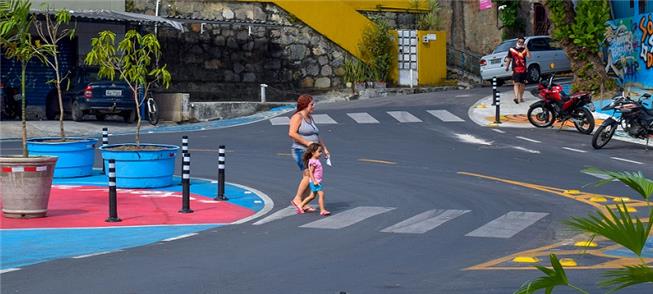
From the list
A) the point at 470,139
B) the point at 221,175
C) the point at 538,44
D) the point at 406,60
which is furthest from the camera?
the point at 406,60

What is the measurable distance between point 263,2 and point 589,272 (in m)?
29.8

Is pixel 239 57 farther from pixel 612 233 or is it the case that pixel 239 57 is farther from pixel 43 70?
pixel 612 233

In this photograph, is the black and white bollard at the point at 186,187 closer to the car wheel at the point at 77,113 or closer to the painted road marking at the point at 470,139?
the painted road marking at the point at 470,139

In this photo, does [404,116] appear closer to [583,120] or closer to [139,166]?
[583,120]

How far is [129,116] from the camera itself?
3250 cm

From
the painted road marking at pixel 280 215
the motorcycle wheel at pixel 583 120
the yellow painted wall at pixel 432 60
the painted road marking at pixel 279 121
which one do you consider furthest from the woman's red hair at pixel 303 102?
the yellow painted wall at pixel 432 60

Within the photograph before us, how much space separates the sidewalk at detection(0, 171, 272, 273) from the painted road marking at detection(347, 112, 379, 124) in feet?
35.8

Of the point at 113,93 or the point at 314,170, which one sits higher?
the point at 113,93

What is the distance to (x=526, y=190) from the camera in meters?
17.5

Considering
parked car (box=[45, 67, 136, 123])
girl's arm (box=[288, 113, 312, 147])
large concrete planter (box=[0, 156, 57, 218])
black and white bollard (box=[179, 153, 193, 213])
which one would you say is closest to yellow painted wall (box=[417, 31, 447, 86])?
parked car (box=[45, 67, 136, 123])

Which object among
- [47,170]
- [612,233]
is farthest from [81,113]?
[612,233]

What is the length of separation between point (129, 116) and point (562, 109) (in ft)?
43.7

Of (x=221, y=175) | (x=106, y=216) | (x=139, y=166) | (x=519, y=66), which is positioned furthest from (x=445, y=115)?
(x=106, y=216)

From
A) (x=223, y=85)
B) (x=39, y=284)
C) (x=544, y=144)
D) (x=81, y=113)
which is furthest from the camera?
(x=223, y=85)
